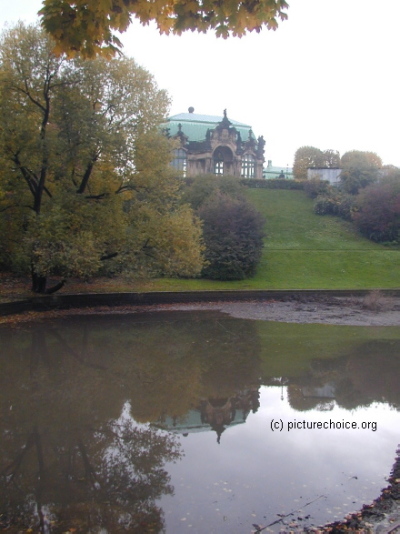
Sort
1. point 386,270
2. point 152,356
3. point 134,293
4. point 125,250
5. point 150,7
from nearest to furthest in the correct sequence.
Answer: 1. point 150,7
2. point 152,356
3. point 125,250
4. point 134,293
5. point 386,270

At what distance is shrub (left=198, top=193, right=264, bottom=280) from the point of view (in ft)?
93.7

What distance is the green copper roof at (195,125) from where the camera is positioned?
58625 millimetres

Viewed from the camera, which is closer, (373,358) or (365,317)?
(373,358)

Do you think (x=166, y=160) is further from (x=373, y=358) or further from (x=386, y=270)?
(x=386, y=270)

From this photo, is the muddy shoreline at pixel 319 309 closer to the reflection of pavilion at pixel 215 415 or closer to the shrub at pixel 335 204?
the reflection of pavilion at pixel 215 415

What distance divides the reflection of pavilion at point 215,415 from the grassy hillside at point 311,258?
53.9 feet

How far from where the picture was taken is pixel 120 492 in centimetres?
530

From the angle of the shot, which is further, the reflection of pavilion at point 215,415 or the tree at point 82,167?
the tree at point 82,167

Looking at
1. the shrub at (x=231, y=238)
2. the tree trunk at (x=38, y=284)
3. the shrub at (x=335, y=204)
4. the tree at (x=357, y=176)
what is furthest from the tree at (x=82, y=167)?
the tree at (x=357, y=176)

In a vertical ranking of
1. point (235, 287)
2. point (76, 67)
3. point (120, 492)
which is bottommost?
point (235, 287)

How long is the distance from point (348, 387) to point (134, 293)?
1388cm

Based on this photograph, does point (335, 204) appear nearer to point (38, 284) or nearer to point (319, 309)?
point (319, 309)

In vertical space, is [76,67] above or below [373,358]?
above

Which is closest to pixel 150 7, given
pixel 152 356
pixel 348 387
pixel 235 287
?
pixel 348 387
